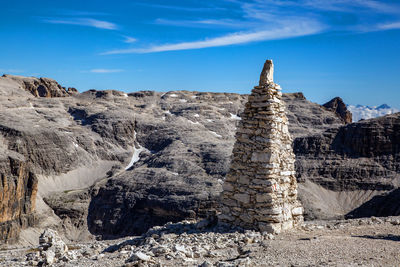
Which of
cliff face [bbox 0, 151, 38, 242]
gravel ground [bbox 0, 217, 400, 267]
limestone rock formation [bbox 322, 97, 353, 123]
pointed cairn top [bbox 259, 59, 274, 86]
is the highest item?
limestone rock formation [bbox 322, 97, 353, 123]

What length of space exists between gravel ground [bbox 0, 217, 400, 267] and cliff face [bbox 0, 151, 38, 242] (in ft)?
230

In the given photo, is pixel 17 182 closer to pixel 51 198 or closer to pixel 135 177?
pixel 51 198

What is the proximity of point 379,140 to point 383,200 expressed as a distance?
46.4m

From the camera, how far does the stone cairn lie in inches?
456

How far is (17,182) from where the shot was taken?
80.4 metres

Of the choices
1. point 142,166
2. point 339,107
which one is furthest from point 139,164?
point 339,107

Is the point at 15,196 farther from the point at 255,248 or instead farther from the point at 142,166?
the point at 255,248

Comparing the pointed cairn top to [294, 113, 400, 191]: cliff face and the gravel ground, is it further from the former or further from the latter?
[294, 113, 400, 191]: cliff face

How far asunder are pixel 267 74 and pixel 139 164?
10078 centimetres

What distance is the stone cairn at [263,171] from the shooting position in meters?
11.6

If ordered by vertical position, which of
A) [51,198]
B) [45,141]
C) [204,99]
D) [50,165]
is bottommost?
[51,198]

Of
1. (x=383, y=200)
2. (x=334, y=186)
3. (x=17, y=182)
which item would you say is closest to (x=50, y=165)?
(x=17, y=182)

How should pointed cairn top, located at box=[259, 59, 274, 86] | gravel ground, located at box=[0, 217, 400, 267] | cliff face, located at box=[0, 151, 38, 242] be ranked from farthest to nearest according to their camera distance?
cliff face, located at box=[0, 151, 38, 242], pointed cairn top, located at box=[259, 59, 274, 86], gravel ground, located at box=[0, 217, 400, 267]

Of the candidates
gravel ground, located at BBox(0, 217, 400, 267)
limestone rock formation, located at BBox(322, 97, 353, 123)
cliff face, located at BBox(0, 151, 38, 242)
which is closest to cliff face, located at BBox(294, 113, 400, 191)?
cliff face, located at BBox(0, 151, 38, 242)
